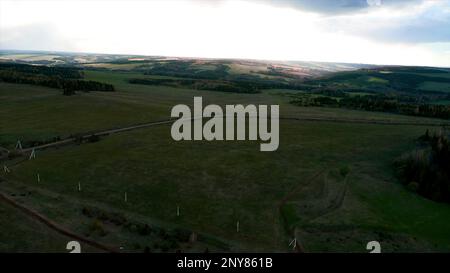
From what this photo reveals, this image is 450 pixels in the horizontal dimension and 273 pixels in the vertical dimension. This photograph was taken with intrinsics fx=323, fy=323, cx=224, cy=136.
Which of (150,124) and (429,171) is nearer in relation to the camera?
(429,171)

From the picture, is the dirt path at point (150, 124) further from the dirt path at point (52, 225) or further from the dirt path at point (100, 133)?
the dirt path at point (52, 225)

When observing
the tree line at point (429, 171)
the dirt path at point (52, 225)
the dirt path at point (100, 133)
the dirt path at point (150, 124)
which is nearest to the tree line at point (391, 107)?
the dirt path at point (150, 124)

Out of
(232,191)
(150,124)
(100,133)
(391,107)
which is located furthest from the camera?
(391,107)

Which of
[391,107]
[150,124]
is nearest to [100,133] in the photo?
[150,124]

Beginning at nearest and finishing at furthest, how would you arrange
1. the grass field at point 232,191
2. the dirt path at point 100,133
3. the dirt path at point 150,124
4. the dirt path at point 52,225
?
1. the dirt path at point 52,225
2. the grass field at point 232,191
3. the dirt path at point 100,133
4. the dirt path at point 150,124

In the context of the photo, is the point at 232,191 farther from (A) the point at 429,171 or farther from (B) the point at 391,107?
(B) the point at 391,107

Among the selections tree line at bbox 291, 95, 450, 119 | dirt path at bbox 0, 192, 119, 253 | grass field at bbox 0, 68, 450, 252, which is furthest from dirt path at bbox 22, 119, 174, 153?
tree line at bbox 291, 95, 450, 119

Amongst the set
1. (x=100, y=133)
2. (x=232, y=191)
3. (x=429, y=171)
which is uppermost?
(x=100, y=133)
